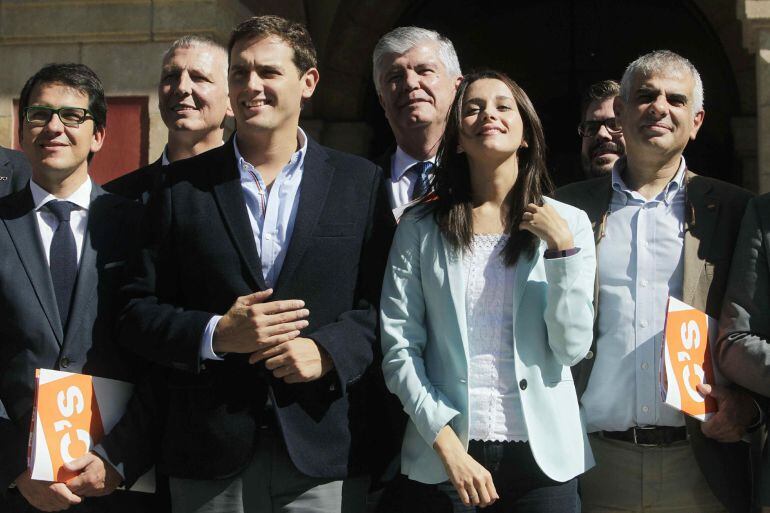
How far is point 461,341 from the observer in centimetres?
321

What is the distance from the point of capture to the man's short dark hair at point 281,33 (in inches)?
136

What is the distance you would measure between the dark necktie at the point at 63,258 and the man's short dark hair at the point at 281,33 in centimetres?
76

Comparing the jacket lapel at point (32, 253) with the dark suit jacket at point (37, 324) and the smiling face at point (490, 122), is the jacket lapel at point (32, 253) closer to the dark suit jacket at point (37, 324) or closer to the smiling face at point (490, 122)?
the dark suit jacket at point (37, 324)

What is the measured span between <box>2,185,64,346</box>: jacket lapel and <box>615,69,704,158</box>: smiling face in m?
1.96

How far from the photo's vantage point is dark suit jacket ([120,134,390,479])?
3168 mm

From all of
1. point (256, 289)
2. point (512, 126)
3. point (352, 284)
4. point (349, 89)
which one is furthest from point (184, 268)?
point (349, 89)

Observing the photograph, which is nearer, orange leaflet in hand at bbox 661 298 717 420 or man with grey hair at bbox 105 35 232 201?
orange leaflet in hand at bbox 661 298 717 420

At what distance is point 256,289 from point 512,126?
3.09 ft

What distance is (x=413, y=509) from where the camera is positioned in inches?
129

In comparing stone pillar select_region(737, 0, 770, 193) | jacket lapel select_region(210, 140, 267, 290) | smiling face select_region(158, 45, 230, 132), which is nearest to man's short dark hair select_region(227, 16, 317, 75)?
jacket lapel select_region(210, 140, 267, 290)

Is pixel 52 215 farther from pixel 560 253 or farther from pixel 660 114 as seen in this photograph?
pixel 660 114

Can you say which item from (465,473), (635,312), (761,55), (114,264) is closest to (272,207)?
(114,264)

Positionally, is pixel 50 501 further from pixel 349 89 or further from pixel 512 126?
pixel 349 89

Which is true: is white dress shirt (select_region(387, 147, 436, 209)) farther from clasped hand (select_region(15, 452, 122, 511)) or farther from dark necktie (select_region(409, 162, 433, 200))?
clasped hand (select_region(15, 452, 122, 511))
